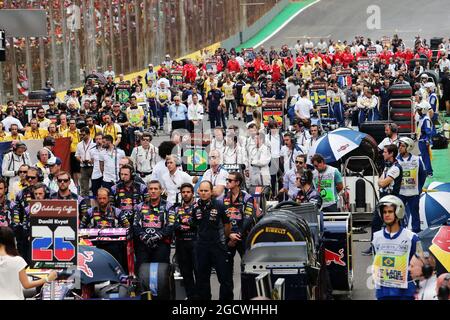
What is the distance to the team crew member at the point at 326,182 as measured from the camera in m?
18.1

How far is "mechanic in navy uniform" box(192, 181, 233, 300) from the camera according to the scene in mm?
14633

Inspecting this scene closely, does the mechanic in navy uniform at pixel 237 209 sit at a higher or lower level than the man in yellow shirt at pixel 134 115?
lower

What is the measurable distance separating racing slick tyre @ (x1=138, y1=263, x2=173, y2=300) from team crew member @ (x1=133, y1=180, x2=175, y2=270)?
0.60 metres

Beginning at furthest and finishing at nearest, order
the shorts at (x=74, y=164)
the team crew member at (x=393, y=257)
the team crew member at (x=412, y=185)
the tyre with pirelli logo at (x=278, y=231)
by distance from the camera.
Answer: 1. the shorts at (x=74, y=164)
2. the team crew member at (x=412, y=185)
3. the tyre with pirelli logo at (x=278, y=231)
4. the team crew member at (x=393, y=257)

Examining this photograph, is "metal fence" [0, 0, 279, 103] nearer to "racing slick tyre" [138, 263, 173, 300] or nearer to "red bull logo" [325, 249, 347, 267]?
"red bull logo" [325, 249, 347, 267]

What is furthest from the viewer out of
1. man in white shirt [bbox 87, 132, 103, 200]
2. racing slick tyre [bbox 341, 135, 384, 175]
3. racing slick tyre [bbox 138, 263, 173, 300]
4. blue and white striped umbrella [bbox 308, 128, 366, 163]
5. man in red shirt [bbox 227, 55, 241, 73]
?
man in red shirt [bbox 227, 55, 241, 73]

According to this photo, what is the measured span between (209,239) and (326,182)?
3.92m

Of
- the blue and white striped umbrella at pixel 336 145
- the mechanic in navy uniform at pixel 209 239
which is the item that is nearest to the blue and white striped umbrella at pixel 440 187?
the blue and white striped umbrella at pixel 336 145

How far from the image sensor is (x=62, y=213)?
13094mm

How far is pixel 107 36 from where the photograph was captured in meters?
54.1

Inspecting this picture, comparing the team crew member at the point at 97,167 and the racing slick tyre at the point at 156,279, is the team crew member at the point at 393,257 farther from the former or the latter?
the team crew member at the point at 97,167

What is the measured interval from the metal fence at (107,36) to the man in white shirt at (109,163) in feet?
65.2

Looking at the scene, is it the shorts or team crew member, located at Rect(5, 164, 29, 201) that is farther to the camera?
the shorts

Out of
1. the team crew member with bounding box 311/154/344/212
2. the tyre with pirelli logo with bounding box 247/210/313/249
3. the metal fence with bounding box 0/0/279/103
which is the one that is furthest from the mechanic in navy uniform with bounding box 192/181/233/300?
the metal fence with bounding box 0/0/279/103
